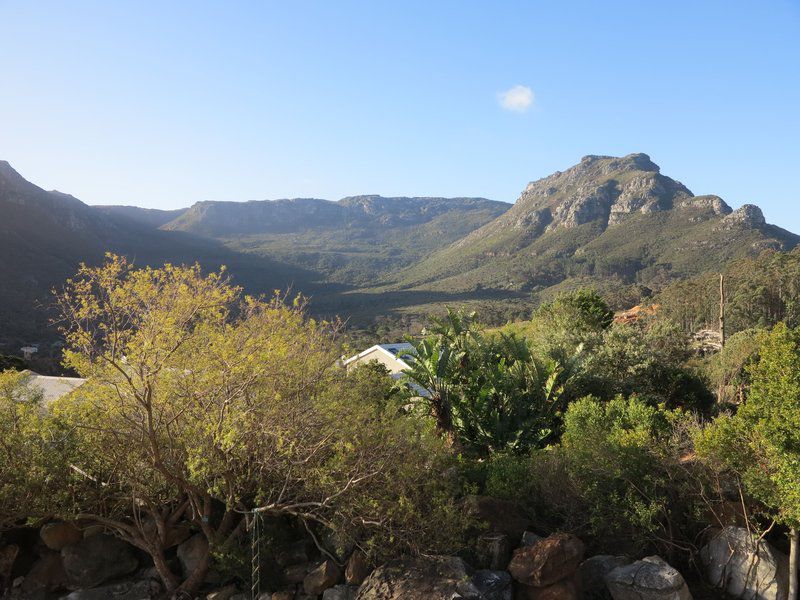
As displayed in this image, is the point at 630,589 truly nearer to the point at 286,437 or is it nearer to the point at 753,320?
the point at 286,437

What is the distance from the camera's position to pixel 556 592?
7770mm

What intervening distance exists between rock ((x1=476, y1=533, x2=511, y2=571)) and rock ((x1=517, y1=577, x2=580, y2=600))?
583mm

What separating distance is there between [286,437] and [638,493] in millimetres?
5941

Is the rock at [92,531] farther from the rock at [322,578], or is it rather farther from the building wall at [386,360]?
the building wall at [386,360]

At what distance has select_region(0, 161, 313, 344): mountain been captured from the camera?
46.2 meters

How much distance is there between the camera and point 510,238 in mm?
113312

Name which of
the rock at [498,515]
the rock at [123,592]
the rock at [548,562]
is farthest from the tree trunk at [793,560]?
the rock at [123,592]

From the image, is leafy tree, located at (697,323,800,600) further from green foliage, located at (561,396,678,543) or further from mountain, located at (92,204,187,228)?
mountain, located at (92,204,187,228)

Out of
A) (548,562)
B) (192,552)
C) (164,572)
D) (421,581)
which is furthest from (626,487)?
(164,572)

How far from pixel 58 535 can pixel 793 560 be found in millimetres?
12034

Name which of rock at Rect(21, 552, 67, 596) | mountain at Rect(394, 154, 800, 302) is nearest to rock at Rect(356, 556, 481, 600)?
rock at Rect(21, 552, 67, 596)

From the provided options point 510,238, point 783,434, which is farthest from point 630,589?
point 510,238

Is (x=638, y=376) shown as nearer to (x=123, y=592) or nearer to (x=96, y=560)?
(x=123, y=592)

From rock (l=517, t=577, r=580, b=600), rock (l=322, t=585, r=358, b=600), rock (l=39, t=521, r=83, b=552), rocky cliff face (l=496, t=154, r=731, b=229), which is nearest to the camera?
rock (l=517, t=577, r=580, b=600)
